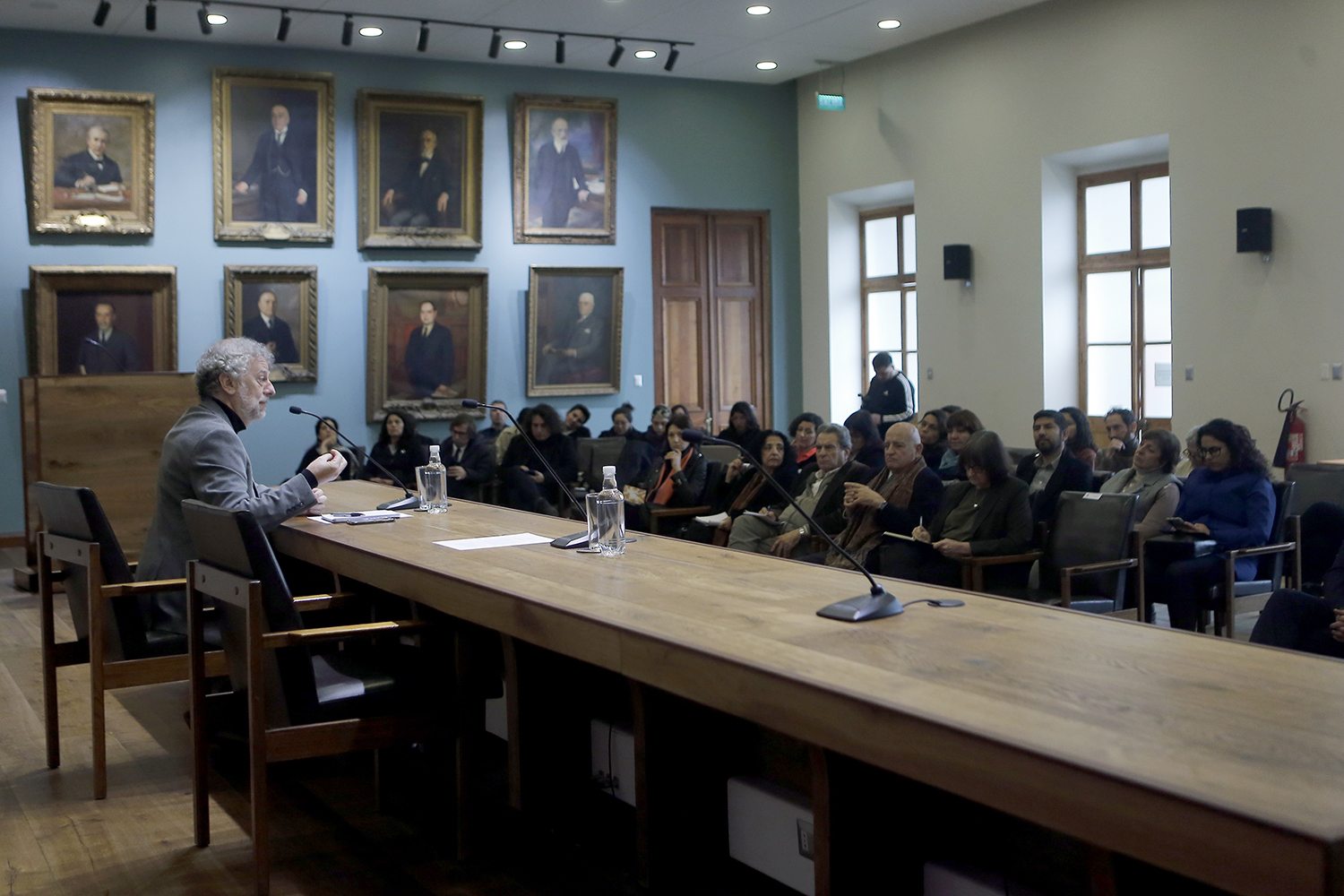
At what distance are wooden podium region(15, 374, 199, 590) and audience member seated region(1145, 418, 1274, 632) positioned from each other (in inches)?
213

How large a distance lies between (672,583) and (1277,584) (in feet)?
12.3

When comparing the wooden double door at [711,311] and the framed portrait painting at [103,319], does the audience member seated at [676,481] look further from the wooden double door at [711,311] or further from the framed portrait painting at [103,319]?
the framed portrait painting at [103,319]

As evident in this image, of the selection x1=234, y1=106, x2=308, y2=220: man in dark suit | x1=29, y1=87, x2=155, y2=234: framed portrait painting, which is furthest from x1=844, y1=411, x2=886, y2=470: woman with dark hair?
x1=29, y1=87, x2=155, y2=234: framed portrait painting

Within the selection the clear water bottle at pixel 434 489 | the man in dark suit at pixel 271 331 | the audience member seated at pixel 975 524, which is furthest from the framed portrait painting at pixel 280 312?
→ the audience member seated at pixel 975 524

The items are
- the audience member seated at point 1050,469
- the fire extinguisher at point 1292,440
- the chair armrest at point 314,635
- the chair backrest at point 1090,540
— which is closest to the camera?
the chair armrest at point 314,635

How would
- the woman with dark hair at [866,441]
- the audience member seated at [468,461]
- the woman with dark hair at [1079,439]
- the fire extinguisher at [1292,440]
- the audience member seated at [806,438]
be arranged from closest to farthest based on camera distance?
the woman with dark hair at [866,441] → the woman with dark hair at [1079,439] → the audience member seated at [806,438] → the fire extinguisher at [1292,440] → the audience member seated at [468,461]

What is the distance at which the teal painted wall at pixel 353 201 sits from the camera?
10.0m

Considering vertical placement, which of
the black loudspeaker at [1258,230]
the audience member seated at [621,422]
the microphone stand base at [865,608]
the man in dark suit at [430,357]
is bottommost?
the microphone stand base at [865,608]

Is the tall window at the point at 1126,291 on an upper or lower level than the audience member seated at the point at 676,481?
upper

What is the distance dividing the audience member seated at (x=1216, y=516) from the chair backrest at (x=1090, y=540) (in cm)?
31

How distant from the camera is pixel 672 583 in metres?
3.08

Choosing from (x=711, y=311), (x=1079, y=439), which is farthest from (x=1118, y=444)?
(x=711, y=311)

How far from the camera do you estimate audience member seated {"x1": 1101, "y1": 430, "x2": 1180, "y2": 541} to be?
19.3 feet

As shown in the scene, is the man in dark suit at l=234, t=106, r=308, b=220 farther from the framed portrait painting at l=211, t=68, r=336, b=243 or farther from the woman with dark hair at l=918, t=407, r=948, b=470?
the woman with dark hair at l=918, t=407, r=948, b=470
